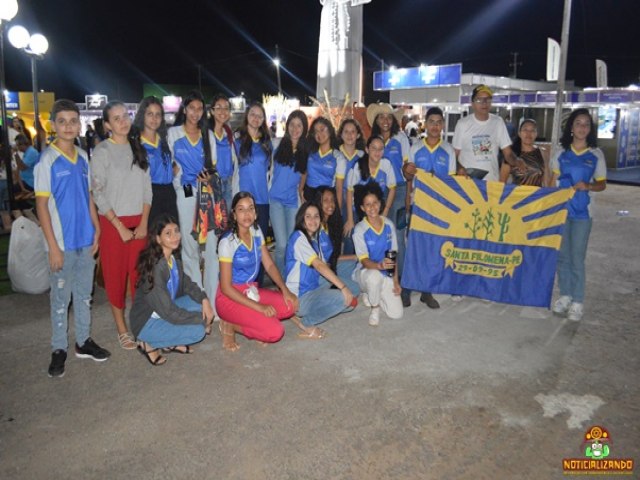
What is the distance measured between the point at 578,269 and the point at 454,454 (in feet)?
9.65

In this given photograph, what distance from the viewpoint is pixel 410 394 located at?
3.72 meters

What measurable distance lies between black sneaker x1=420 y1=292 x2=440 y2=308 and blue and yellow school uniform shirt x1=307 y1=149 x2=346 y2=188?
5.09 feet

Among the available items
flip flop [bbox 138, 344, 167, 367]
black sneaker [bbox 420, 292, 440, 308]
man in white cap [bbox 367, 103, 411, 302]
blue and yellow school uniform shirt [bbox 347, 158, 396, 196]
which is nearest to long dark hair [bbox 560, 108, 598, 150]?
man in white cap [bbox 367, 103, 411, 302]

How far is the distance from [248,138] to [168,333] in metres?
2.15

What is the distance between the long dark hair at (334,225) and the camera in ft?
17.3

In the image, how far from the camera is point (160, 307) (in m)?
4.11

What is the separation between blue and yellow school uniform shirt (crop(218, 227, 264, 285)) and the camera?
4.40m

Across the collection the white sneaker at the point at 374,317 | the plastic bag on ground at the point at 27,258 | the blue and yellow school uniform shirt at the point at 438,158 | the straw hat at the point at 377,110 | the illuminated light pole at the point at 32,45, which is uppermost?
the illuminated light pole at the point at 32,45

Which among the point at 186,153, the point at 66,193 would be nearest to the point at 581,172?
the point at 186,153

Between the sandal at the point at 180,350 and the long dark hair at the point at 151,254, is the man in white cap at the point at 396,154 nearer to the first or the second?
the sandal at the point at 180,350

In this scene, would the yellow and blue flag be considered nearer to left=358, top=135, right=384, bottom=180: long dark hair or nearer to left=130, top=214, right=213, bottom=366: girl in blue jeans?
left=358, top=135, right=384, bottom=180: long dark hair

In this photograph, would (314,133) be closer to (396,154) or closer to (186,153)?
(396,154)

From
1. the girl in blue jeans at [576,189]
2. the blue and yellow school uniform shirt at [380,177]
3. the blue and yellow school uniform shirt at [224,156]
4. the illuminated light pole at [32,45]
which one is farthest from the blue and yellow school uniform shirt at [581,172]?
the illuminated light pole at [32,45]

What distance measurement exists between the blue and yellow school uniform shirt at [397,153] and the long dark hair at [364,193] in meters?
0.50
